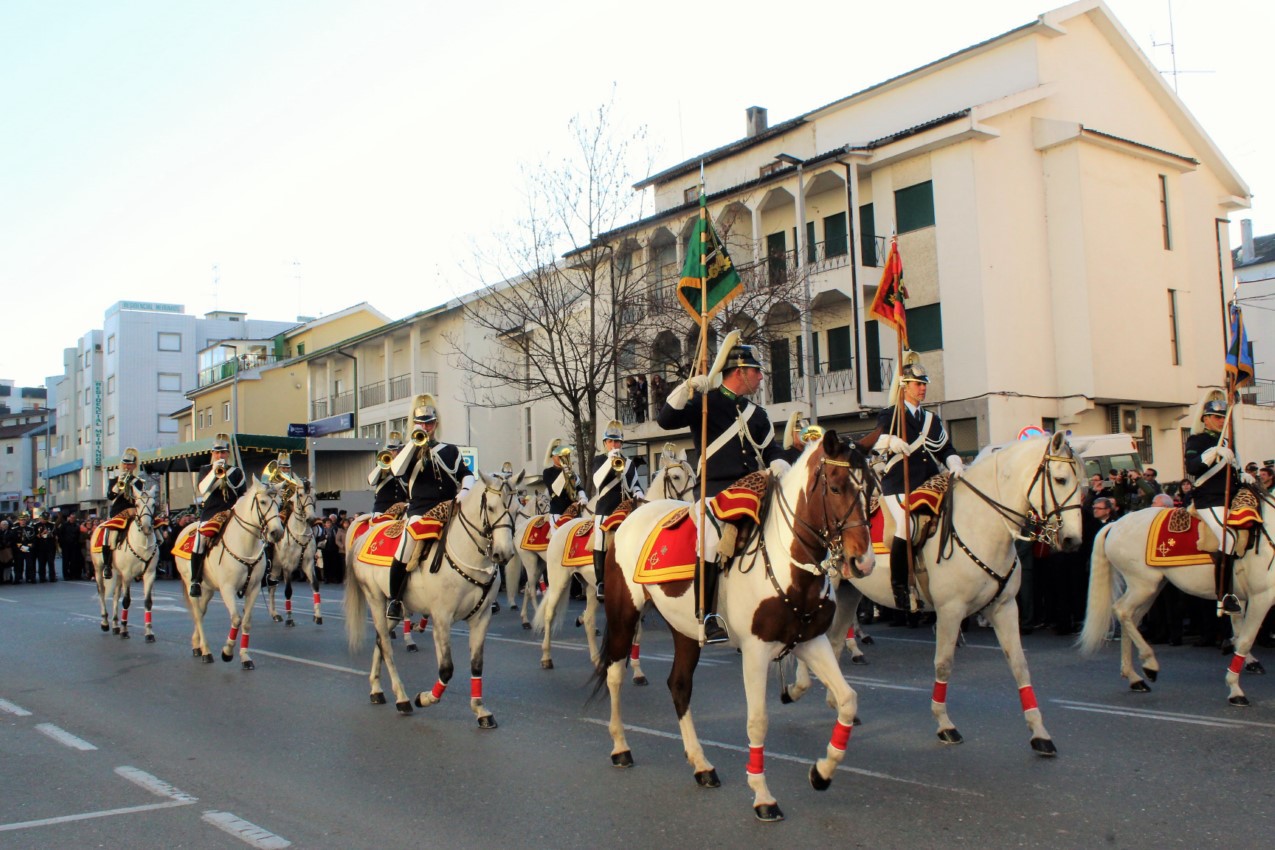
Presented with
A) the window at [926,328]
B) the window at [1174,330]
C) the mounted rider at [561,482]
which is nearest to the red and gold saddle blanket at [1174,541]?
the mounted rider at [561,482]

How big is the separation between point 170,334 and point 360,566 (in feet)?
273

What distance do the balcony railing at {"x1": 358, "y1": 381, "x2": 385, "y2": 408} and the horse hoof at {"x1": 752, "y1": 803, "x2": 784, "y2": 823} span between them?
46059 mm

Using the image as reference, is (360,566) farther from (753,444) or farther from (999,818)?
(999,818)

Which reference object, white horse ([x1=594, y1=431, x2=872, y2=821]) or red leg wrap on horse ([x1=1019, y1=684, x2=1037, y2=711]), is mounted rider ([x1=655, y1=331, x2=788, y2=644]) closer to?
white horse ([x1=594, y1=431, x2=872, y2=821])

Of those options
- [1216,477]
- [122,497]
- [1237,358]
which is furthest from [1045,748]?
[122,497]

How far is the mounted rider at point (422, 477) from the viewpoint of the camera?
402 inches

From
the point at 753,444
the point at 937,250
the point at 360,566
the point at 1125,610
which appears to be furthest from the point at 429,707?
the point at 937,250

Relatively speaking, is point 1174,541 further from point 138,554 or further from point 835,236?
point 835,236

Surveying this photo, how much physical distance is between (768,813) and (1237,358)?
838 centimetres

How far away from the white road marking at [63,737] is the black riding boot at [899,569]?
265 inches

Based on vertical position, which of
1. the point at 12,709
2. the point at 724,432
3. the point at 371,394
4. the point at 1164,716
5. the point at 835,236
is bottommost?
the point at 1164,716

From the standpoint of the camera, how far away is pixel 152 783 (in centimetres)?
760

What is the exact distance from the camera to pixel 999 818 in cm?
621

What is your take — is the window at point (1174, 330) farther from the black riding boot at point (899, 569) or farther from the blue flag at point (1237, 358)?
the black riding boot at point (899, 569)
